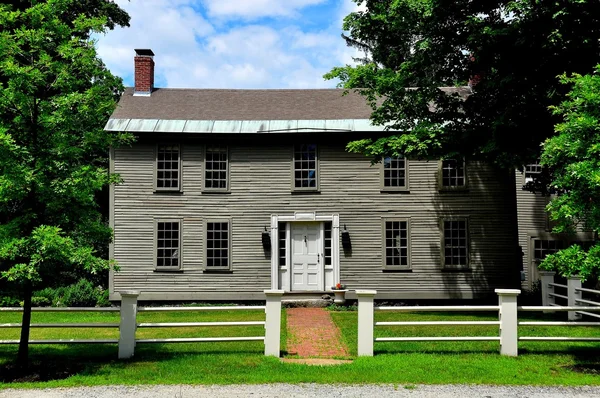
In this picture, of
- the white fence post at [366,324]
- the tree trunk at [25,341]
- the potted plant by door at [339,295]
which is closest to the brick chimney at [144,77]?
the potted plant by door at [339,295]

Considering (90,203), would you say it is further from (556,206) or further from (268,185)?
(268,185)

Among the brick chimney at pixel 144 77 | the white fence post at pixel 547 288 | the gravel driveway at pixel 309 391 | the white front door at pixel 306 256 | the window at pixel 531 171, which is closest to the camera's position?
the gravel driveway at pixel 309 391

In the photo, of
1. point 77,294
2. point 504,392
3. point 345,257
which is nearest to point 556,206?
point 504,392

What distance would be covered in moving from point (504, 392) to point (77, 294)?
14766mm

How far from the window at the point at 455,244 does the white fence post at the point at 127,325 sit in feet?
40.3

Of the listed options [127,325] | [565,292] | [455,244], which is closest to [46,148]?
[127,325]

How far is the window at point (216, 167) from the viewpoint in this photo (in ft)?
64.0

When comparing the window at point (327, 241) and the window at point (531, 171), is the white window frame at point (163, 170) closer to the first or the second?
the window at point (327, 241)

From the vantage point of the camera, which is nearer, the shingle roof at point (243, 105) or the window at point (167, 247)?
the window at point (167, 247)

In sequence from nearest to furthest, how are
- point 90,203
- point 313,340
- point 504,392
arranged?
point 504,392 → point 90,203 → point 313,340

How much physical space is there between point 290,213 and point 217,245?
101 inches

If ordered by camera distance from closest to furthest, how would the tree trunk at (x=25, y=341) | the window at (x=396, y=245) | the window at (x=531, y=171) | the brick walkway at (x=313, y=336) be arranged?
the tree trunk at (x=25, y=341) < the brick walkway at (x=313, y=336) < the window at (x=396, y=245) < the window at (x=531, y=171)

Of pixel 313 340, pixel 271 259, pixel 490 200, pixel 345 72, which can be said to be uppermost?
pixel 345 72

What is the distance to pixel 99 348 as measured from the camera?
10844mm
